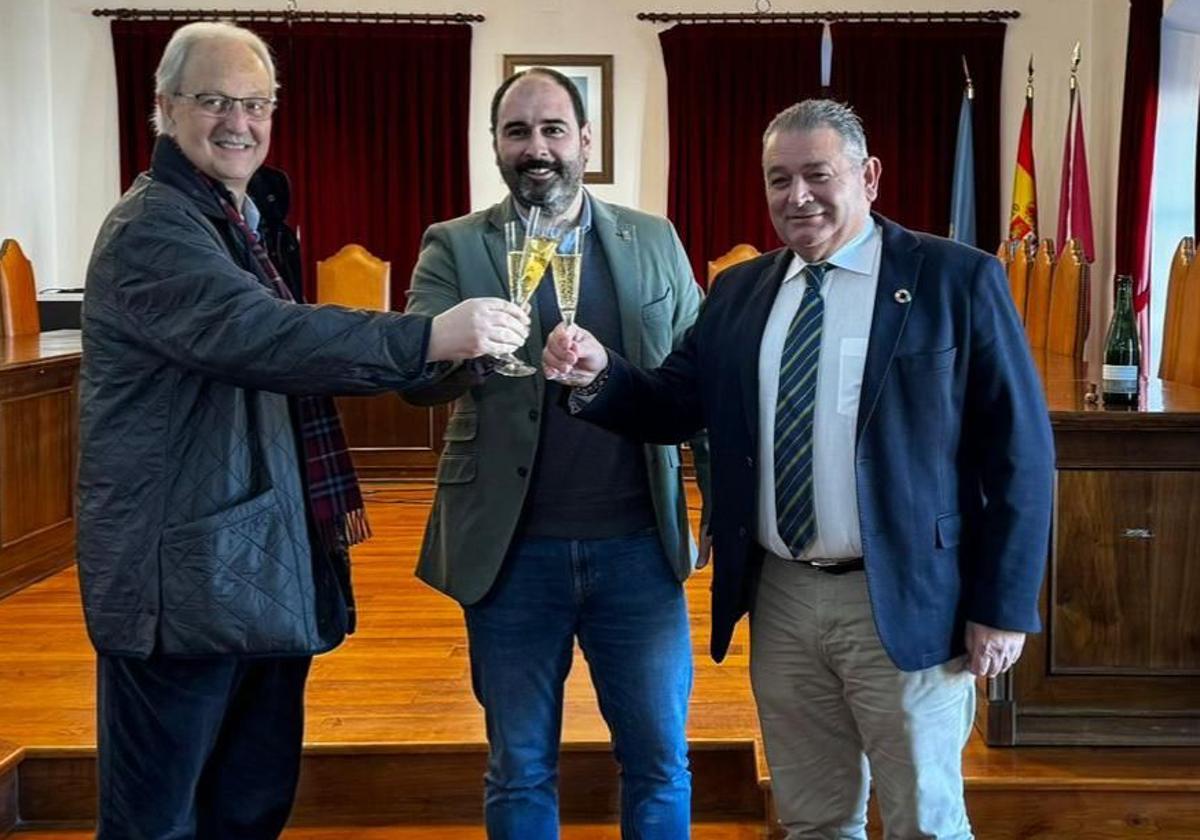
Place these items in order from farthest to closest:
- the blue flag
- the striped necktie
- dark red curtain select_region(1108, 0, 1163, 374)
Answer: the blue flag → dark red curtain select_region(1108, 0, 1163, 374) → the striped necktie

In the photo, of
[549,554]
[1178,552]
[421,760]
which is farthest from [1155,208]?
[549,554]

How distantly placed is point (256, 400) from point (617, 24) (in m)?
6.83

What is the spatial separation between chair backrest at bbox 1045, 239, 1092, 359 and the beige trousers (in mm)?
2880

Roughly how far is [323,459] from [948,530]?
871mm

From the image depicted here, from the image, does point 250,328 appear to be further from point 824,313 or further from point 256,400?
point 824,313

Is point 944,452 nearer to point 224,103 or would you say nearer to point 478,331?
point 478,331

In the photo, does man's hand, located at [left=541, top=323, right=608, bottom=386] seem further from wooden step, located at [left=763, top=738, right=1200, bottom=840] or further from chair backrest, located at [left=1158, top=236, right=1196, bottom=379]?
chair backrest, located at [left=1158, top=236, right=1196, bottom=379]

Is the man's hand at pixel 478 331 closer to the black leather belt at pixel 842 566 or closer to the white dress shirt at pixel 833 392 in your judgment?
the white dress shirt at pixel 833 392

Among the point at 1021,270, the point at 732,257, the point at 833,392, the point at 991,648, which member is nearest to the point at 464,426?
the point at 833,392

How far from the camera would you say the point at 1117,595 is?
2859 mm

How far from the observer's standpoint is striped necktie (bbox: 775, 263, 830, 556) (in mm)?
1924

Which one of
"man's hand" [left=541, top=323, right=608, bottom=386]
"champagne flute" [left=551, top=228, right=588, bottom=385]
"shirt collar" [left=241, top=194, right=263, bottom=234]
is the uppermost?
"shirt collar" [left=241, top=194, right=263, bottom=234]

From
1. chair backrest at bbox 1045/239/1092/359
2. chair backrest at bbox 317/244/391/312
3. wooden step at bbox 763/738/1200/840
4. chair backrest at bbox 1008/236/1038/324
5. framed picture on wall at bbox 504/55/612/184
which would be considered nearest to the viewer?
wooden step at bbox 763/738/1200/840

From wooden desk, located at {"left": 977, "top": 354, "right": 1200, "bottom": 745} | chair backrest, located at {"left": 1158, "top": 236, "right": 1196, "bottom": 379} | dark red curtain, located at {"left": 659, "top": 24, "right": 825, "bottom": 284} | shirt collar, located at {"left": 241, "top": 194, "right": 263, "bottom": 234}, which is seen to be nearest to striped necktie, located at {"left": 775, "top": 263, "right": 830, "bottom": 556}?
shirt collar, located at {"left": 241, "top": 194, "right": 263, "bottom": 234}
